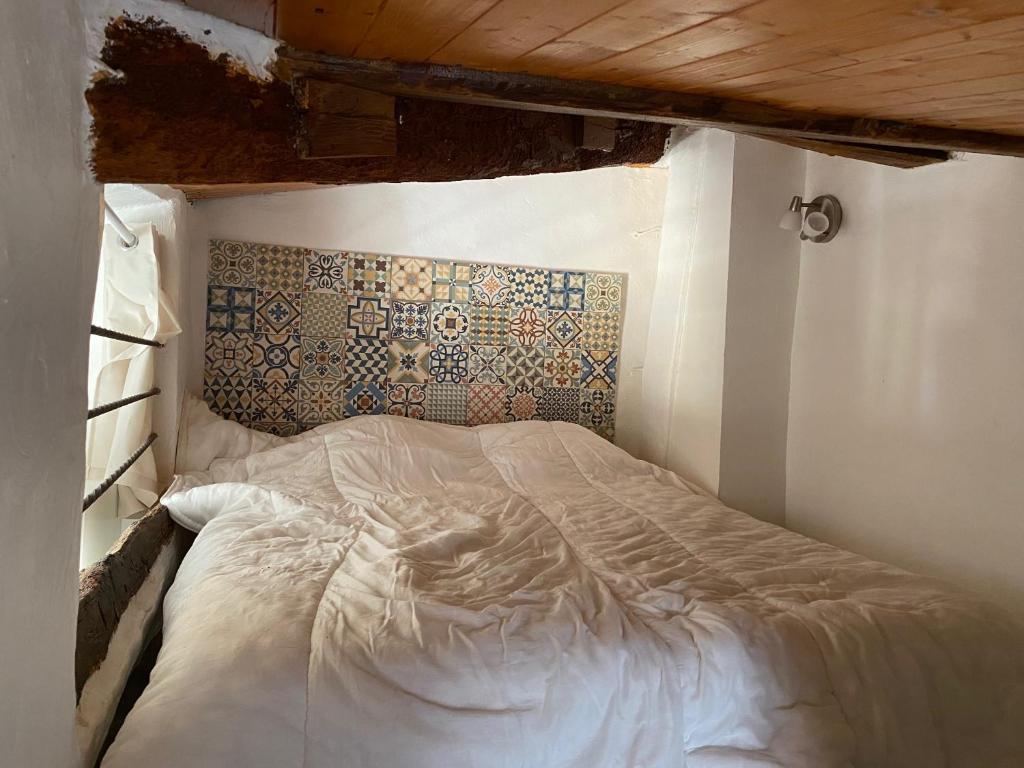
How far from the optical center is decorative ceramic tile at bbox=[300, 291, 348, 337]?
3.55m

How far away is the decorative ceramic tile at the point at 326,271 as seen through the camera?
11.7 ft

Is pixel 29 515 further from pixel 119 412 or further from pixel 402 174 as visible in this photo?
pixel 119 412

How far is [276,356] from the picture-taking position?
11.5 ft

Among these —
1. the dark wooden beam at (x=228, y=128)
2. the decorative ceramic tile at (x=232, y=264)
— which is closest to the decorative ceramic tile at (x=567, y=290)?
the decorative ceramic tile at (x=232, y=264)

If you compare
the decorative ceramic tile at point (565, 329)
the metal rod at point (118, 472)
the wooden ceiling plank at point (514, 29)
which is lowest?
the metal rod at point (118, 472)

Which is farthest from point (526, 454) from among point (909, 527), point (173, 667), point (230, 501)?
point (173, 667)

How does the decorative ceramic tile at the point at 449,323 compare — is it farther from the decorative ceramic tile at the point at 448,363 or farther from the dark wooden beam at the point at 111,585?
the dark wooden beam at the point at 111,585

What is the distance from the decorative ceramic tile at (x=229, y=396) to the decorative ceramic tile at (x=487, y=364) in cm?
111

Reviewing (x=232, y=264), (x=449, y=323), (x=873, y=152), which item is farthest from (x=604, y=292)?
(x=873, y=152)

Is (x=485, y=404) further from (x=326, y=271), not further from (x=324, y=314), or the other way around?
(x=326, y=271)

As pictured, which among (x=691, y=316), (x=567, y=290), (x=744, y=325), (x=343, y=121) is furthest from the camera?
(x=567, y=290)

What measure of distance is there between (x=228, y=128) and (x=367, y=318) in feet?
8.48


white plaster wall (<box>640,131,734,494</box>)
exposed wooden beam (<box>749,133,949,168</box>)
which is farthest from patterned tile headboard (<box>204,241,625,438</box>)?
exposed wooden beam (<box>749,133,949,168</box>)

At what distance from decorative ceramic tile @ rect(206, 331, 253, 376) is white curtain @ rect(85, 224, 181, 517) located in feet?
2.36
